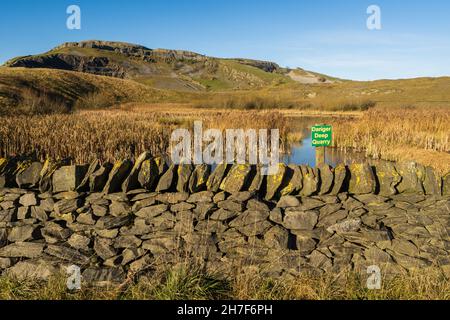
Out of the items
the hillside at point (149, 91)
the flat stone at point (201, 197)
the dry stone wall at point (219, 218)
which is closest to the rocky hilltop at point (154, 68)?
the hillside at point (149, 91)

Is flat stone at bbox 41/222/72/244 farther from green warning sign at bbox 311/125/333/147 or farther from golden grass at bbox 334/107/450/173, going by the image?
golden grass at bbox 334/107/450/173

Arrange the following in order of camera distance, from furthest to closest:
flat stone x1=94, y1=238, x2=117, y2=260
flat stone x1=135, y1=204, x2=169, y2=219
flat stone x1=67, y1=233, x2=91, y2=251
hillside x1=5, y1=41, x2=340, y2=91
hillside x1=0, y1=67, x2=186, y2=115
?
hillside x1=5, y1=41, x2=340, y2=91, hillside x1=0, y1=67, x2=186, y2=115, flat stone x1=135, y1=204, x2=169, y2=219, flat stone x1=67, y1=233, x2=91, y2=251, flat stone x1=94, y1=238, x2=117, y2=260

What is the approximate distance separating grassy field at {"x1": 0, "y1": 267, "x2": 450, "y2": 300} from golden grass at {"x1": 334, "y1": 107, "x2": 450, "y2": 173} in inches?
278

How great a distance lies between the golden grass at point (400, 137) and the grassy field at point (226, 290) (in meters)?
7.06

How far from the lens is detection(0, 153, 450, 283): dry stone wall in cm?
512

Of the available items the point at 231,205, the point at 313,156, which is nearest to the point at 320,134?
the point at 231,205

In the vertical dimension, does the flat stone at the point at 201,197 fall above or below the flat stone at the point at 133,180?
below

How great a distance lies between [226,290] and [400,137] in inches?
453

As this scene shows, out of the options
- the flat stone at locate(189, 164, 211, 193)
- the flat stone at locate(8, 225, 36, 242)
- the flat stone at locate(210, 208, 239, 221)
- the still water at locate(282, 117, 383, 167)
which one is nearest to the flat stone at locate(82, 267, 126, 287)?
the flat stone at locate(8, 225, 36, 242)

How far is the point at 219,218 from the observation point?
590cm

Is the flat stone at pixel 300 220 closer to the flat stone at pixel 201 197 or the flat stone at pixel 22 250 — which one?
the flat stone at pixel 201 197

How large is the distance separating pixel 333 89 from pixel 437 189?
68.9m

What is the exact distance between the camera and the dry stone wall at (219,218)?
201 inches

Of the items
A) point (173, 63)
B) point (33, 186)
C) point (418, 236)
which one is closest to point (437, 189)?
point (418, 236)
